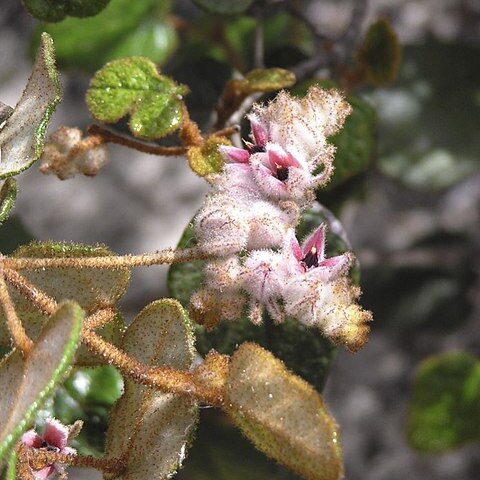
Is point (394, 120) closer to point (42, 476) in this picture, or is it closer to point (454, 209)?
point (454, 209)

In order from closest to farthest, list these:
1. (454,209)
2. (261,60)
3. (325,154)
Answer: (325,154) → (261,60) → (454,209)

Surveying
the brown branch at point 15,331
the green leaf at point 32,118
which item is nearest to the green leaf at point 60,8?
the green leaf at point 32,118

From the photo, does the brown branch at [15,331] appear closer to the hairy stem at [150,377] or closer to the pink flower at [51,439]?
the hairy stem at [150,377]

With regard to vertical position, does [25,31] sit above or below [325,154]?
below

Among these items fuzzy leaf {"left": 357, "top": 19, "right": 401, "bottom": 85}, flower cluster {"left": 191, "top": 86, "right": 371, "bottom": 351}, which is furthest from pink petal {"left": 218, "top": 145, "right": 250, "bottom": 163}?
fuzzy leaf {"left": 357, "top": 19, "right": 401, "bottom": 85}

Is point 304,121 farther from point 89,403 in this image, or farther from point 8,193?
point 89,403

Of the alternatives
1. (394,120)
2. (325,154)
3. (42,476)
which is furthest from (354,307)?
(394,120)
